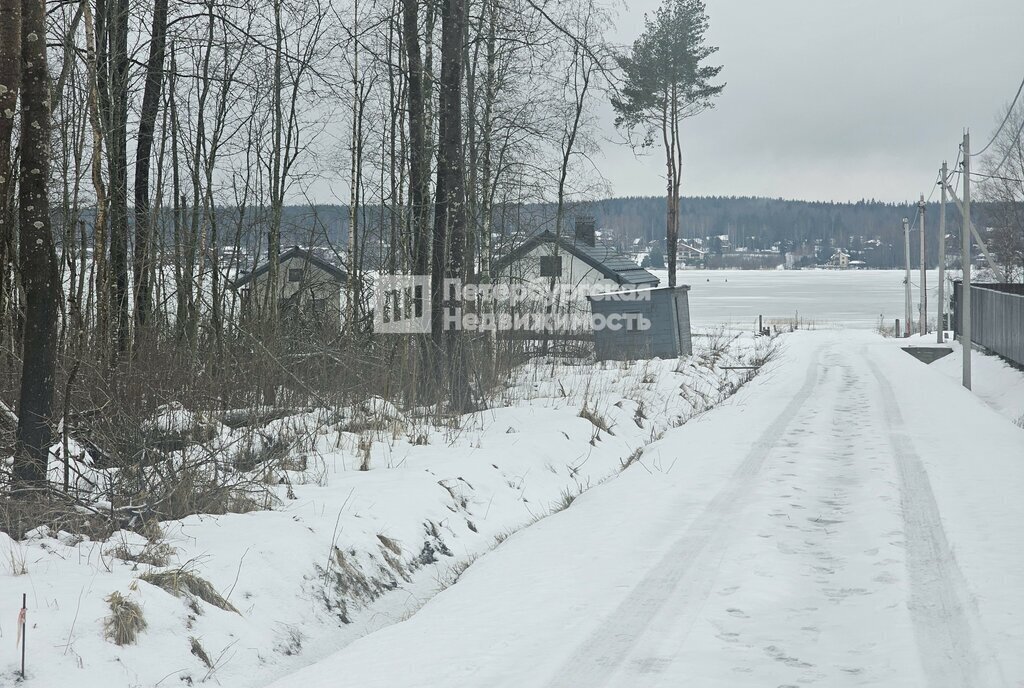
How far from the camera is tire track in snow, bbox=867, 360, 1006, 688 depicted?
4.18 m

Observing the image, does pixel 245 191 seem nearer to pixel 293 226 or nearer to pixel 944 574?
pixel 293 226

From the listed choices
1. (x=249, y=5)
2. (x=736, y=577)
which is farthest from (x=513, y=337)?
(x=736, y=577)

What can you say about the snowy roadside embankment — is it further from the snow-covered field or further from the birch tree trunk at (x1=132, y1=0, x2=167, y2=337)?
the birch tree trunk at (x1=132, y1=0, x2=167, y2=337)

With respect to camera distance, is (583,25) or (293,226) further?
(293,226)

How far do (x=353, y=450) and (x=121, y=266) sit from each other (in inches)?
246

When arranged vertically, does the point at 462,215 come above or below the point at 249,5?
below

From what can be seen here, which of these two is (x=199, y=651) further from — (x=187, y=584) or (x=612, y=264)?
(x=612, y=264)

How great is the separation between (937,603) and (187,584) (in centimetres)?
415

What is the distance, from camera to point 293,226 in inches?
619

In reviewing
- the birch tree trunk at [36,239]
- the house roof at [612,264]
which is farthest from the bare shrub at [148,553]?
the house roof at [612,264]

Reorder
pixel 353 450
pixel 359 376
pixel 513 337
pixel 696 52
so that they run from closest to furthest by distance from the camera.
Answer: pixel 353 450 < pixel 359 376 < pixel 513 337 < pixel 696 52

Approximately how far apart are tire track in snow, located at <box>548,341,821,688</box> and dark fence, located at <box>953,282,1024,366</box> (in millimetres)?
16780

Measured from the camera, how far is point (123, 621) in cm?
457

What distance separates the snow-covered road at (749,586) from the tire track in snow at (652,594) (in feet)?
0.05
